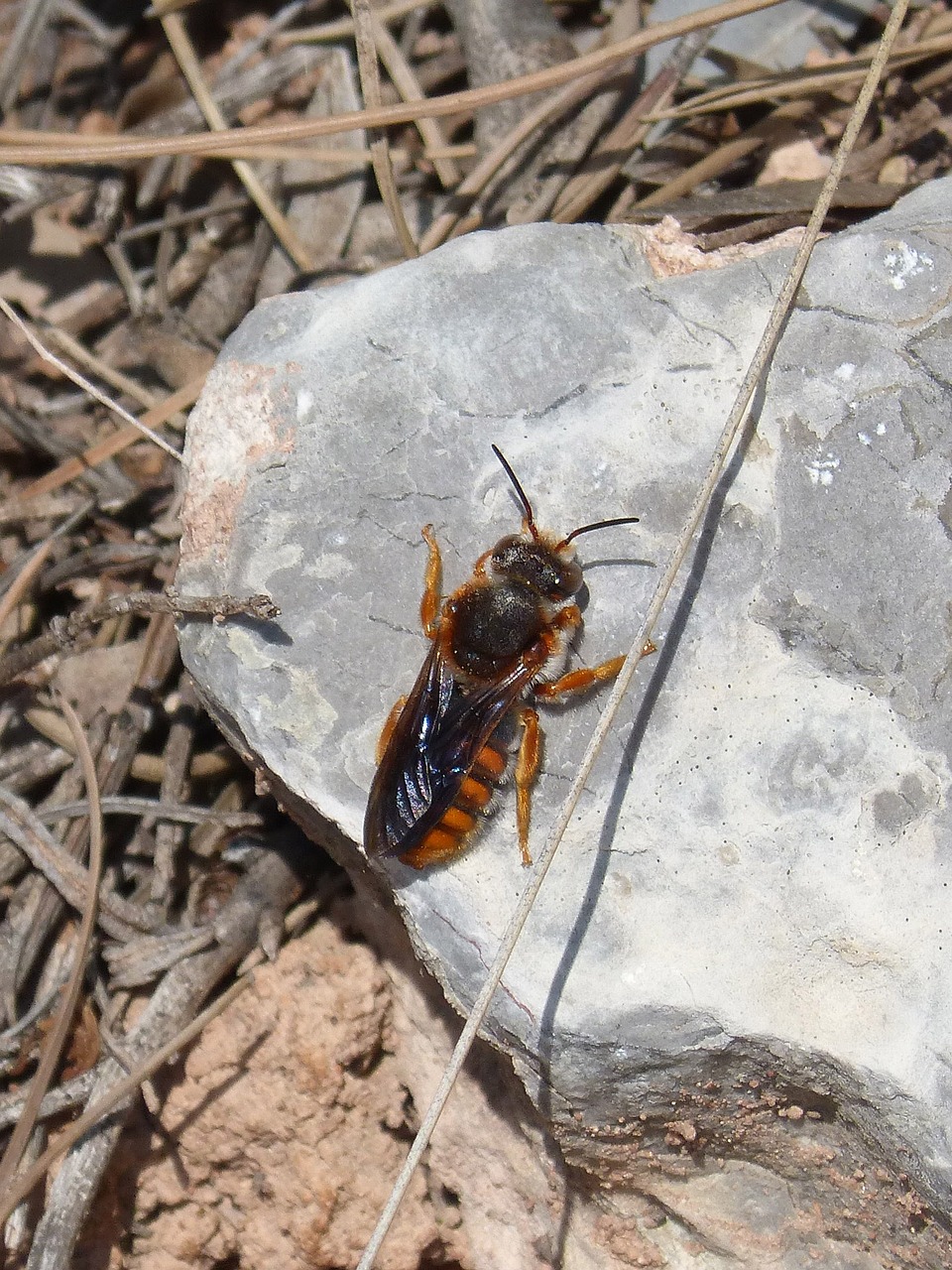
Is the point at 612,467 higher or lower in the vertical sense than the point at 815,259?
lower

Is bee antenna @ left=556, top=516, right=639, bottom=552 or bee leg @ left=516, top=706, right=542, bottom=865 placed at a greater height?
bee antenna @ left=556, top=516, right=639, bottom=552

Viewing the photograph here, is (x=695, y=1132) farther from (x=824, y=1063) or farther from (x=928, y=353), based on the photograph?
(x=928, y=353)

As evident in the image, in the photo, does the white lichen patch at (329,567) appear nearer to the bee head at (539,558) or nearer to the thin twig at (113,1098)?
the bee head at (539,558)

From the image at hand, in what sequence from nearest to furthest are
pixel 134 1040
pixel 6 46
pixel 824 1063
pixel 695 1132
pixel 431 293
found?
pixel 824 1063 → pixel 695 1132 → pixel 431 293 → pixel 134 1040 → pixel 6 46

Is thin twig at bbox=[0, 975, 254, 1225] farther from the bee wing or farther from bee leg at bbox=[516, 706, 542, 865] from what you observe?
bee leg at bbox=[516, 706, 542, 865]

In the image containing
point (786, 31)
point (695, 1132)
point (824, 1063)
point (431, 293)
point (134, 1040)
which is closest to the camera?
point (824, 1063)

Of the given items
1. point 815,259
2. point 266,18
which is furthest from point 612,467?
point 266,18

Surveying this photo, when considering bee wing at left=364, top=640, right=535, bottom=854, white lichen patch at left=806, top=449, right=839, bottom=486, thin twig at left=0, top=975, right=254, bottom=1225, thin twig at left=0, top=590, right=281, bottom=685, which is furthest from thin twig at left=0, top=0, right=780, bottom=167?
thin twig at left=0, top=975, right=254, bottom=1225

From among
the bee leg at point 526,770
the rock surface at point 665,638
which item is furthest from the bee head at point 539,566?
the bee leg at point 526,770
